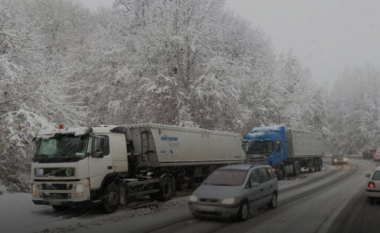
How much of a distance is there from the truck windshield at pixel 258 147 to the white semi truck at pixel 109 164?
9.02 meters

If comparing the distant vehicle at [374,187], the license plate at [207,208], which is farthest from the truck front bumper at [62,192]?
the distant vehicle at [374,187]

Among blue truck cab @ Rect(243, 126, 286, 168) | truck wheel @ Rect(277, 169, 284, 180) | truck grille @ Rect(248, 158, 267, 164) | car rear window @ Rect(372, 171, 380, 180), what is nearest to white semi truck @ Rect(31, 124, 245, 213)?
car rear window @ Rect(372, 171, 380, 180)

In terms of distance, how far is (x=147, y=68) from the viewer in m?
24.3

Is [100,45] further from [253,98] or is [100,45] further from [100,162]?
[100,162]

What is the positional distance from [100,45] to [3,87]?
33.4ft

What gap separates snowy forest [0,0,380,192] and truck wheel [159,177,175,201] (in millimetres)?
6846

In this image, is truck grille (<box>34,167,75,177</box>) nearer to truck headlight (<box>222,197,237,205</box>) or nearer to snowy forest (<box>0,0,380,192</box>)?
truck headlight (<box>222,197,237,205</box>)

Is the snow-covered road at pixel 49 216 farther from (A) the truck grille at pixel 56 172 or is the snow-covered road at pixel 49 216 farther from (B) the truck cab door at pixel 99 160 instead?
(A) the truck grille at pixel 56 172

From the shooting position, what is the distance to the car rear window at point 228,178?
10.8 m

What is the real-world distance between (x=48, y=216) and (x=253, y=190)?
6.40 metres

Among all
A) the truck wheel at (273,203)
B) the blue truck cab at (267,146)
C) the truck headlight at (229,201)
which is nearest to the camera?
the truck headlight at (229,201)

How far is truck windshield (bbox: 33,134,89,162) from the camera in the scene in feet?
36.4

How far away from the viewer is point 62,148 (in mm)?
11367

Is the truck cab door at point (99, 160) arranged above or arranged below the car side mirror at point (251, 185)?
above
